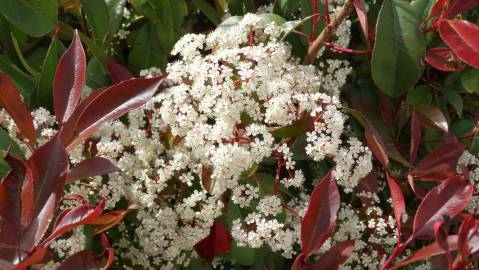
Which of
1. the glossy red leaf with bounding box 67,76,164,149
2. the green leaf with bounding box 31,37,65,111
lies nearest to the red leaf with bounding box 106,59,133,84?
the green leaf with bounding box 31,37,65,111

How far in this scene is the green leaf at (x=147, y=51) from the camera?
4.91 ft

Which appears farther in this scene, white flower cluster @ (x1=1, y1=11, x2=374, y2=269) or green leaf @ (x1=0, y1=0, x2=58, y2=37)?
green leaf @ (x1=0, y1=0, x2=58, y2=37)

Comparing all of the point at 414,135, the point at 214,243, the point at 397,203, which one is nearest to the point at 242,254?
the point at 214,243

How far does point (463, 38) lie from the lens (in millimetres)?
1182

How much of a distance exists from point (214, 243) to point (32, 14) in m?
0.58

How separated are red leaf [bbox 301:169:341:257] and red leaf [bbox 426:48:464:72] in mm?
399

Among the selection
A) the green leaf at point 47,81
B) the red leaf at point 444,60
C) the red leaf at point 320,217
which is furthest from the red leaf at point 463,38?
the green leaf at point 47,81

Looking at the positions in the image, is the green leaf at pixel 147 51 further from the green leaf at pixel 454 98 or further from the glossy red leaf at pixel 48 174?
the green leaf at pixel 454 98

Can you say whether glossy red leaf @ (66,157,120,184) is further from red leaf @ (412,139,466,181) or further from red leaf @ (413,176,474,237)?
red leaf @ (412,139,466,181)

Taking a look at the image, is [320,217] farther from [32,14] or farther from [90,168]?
[32,14]

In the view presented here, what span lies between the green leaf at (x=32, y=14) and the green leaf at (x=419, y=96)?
79 cm

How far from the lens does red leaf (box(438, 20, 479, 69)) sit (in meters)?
1.18

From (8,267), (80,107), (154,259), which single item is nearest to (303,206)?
(154,259)

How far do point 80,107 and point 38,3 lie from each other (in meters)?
0.25
